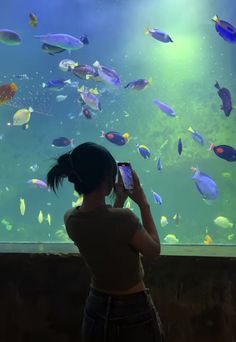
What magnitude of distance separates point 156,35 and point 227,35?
1542 millimetres

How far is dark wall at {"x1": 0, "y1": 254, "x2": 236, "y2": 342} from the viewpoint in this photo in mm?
2105

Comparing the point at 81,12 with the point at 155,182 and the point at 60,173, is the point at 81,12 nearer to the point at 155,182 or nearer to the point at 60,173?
the point at 155,182

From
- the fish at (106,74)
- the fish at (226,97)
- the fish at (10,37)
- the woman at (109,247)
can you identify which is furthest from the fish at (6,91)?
the woman at (109,247)

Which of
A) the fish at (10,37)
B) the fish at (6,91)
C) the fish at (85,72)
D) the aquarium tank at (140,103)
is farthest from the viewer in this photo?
the aquarium tank at (140,103)

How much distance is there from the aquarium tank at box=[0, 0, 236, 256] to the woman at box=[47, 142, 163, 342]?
36.0 feet

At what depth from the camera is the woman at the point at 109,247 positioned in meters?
1.38

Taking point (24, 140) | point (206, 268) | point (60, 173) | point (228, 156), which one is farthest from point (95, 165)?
point (24, 140)

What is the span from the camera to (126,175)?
1.54 m

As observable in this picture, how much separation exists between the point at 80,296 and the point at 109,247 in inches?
39.3

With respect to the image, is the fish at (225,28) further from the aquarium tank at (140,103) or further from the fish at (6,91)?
the aquarium tank at (140,103)

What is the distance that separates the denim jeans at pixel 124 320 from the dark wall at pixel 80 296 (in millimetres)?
750

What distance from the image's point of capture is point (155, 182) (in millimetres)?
19547

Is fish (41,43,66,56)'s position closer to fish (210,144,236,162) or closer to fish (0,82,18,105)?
fish (0,82,18,105)

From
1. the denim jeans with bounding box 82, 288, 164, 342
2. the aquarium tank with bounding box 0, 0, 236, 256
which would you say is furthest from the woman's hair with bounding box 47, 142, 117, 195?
the aquarium tank with bounding box 0, 0, 236, 256
